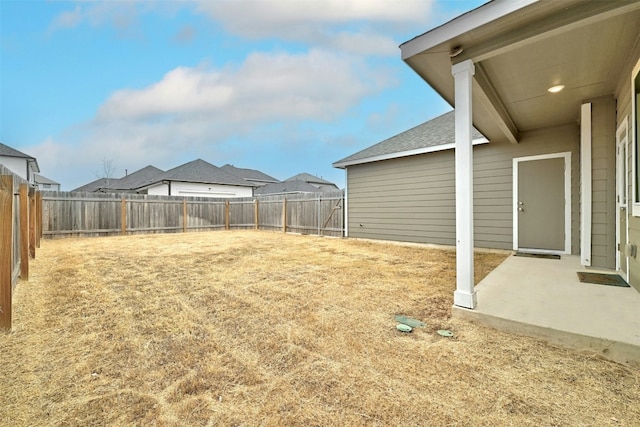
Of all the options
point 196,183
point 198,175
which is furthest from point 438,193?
point 198,175

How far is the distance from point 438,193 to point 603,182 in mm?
3257

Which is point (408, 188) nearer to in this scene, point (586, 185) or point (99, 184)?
point (586, 185)

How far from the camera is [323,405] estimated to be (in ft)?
4.79

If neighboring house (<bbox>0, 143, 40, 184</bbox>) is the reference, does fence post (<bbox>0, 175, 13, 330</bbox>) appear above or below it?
below

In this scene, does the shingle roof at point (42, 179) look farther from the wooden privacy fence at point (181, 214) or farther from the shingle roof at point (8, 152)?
the wooden privacy fence at point (181, 214)

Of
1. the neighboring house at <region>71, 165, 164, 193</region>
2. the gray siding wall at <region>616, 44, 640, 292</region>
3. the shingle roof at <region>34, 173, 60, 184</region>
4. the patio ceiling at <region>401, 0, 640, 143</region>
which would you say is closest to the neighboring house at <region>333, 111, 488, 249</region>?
the patio ceiling at <region>401, 0, 640, 143</region>

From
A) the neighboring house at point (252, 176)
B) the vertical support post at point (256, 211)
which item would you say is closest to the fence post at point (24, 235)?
the vertical support post at point (256, 211)

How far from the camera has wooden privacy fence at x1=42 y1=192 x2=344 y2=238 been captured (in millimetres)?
9602

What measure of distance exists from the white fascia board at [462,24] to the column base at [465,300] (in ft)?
7.79

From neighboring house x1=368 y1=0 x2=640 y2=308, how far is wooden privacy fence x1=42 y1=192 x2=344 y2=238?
4526 millimetres

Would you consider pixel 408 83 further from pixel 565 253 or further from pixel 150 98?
pixel 150 98

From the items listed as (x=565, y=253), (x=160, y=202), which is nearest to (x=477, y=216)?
(x=565, y=253)

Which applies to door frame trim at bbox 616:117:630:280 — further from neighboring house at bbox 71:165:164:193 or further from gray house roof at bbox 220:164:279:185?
gray house roof at bbox 220:164:279:185

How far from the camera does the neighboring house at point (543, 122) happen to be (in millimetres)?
2500
